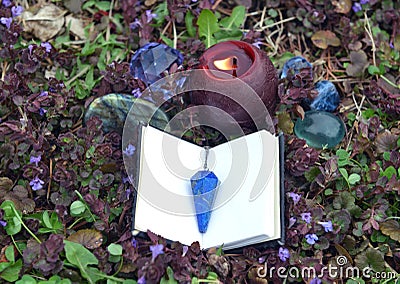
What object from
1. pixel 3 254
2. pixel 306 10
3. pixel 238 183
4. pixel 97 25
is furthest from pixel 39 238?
pixel 306 10

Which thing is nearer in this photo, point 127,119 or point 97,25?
point 127,119

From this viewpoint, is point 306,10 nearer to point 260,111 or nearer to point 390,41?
point 390,41

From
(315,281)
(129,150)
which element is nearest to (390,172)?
(315,281)

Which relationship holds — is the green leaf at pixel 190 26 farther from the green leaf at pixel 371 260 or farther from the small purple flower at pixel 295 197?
the green leaf at pixel 371 260

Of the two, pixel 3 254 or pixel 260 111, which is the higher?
pixel 260 111

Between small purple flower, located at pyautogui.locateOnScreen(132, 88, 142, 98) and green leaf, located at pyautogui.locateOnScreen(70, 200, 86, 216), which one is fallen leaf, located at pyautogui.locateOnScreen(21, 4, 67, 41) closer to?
small purple flower, located at pyautogui.locateOnScreen(132, 88, 142, 98)

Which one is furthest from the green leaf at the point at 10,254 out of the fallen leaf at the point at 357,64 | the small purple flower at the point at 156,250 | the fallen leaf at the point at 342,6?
the fallen leaf at the point at 342,6

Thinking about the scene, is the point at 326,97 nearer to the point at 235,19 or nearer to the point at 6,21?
the point at 235,19
